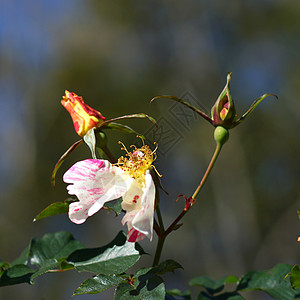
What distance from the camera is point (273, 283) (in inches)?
23.1

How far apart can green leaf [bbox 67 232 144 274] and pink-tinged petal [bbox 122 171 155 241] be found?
45mm

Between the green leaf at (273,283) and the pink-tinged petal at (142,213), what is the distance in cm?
22

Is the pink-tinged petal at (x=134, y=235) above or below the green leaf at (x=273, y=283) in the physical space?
above

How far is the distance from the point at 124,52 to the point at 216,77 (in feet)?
4.43

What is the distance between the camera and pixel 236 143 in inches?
207

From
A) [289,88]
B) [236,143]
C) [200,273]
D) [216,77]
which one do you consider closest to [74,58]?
[216,77]

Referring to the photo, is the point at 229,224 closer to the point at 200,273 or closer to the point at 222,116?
the point at 200,273

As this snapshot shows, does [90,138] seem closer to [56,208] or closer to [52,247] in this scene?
[56,208]

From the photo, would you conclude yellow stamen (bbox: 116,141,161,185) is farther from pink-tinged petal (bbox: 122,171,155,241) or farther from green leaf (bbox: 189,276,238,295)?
green leaf (bbox: 189,276,238,295)

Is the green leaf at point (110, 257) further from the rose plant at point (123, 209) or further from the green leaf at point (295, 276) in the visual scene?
the green leaf at point (295, 276)

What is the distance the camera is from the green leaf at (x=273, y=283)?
0.56 meters

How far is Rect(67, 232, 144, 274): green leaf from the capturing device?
48 cm

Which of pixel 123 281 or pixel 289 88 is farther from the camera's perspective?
pixel 289 88

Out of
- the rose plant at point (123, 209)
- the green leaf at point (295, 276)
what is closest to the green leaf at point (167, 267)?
the rose plant at point (123, 209)
